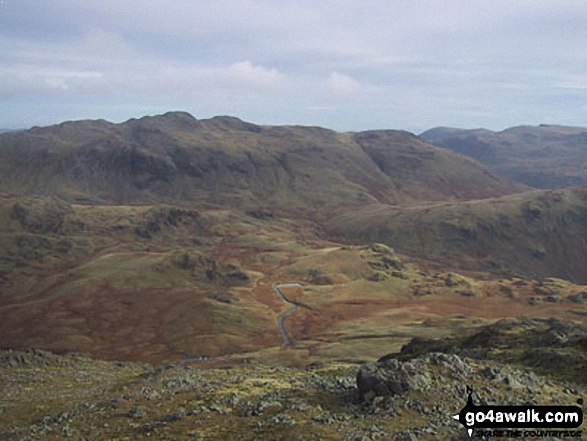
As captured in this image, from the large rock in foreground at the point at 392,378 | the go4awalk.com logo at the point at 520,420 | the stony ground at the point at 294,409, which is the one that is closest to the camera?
the go4awalk.com logo at the point at 520,420


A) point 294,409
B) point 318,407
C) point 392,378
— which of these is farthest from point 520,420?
point 294,409

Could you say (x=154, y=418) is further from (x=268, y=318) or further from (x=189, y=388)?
(x=268, y=318)

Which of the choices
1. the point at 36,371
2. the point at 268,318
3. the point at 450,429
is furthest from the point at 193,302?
the point at 450,429

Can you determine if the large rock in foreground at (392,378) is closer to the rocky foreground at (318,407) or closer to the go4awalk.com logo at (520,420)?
the rocky foreground at (318,407)

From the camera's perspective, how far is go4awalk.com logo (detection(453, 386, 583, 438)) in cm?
3027

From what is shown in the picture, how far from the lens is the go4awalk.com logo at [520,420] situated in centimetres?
3027

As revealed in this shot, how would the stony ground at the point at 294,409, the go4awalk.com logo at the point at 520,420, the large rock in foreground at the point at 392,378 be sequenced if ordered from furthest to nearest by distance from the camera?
the large rock in foreground at the point at 392,378
the stony ground at the point at 294,409
the go4awalk.com logo at the point at 520,420

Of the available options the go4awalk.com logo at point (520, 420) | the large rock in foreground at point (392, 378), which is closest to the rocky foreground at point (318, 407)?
the large rock in foreground at point (392, 378)

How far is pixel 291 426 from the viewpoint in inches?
1384

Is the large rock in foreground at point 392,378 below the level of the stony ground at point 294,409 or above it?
above

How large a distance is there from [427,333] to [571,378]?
99.2 meters

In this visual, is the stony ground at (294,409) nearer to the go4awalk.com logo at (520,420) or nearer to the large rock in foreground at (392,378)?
the large rock in foreground at (392,378)

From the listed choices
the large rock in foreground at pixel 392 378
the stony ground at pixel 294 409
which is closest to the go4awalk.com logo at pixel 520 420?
the stony ground at pixel 294 409

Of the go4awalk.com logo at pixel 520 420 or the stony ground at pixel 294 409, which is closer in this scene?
the go4awalk.com logo at pixel 520 420
